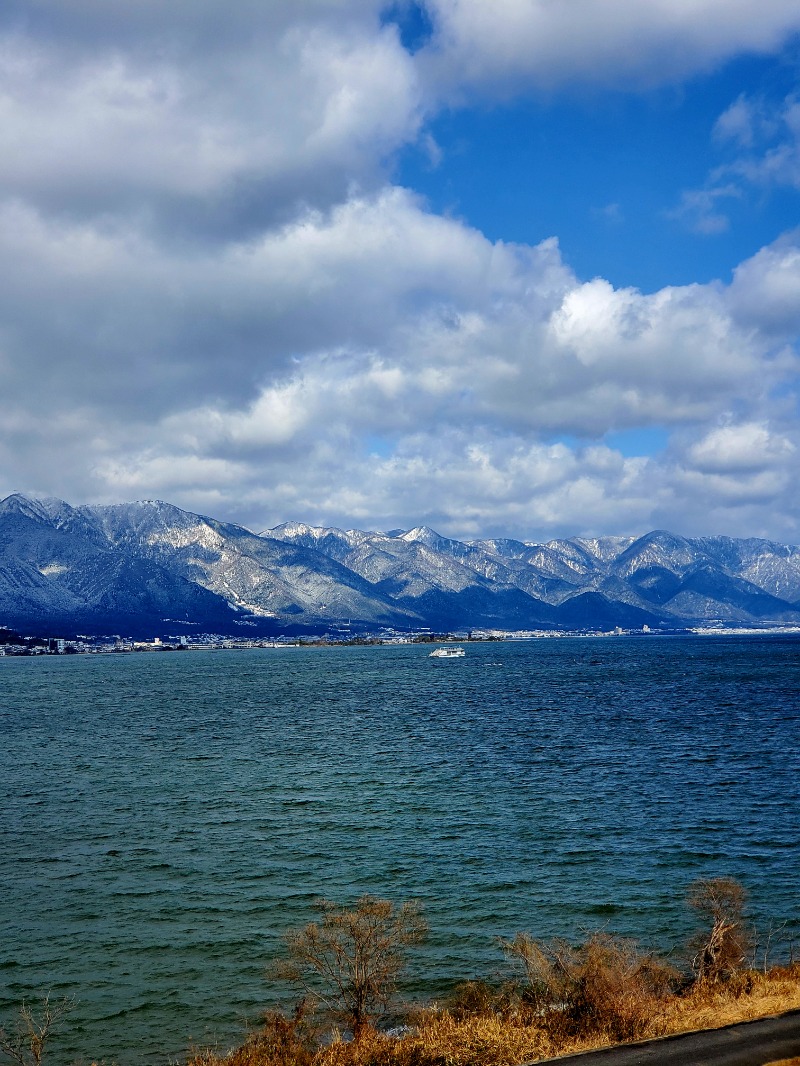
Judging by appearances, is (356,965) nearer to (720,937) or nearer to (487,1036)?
(487,1036)

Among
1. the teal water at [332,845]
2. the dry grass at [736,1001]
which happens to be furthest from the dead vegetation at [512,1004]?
the teal water at [332,845]

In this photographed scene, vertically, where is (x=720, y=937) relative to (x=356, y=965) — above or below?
below

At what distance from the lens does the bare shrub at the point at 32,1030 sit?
2191cm

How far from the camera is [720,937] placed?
24891 millimetres

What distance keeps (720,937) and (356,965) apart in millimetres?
11473

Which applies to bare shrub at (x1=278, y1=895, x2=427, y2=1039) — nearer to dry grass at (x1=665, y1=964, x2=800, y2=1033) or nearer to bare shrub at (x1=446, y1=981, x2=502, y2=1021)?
bare shrub at (x1=446, y1=981, x2=502, y2=1021)

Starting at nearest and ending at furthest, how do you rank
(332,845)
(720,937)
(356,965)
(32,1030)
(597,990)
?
(597,990) → (32,1030) → (356,965) → (720,937) → (332,845)

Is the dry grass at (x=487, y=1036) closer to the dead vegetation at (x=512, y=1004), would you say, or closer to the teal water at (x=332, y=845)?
the dead vegetation at (x=512, y=1004)

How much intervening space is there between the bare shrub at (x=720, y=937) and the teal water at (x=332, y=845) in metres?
3.35

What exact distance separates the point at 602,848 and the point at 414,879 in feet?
35.5

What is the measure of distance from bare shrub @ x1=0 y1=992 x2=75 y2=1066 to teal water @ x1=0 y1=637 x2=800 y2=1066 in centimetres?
53

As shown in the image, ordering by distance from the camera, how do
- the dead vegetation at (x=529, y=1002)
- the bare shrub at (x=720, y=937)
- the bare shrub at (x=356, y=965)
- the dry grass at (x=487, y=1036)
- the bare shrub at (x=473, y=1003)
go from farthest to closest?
the bare shrub at (x=720, y=937) → the bare shrub at (x=356, y=965) → the bare shrub at (x=473, y=1003) → the dead vegetation at (x=529, y=1002) → the dry grass at (x=487, y=1036)

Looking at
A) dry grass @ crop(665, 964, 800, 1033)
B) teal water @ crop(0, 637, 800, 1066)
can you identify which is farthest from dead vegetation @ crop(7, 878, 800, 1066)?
teal water @ crop(0, 637, 800, 1066)

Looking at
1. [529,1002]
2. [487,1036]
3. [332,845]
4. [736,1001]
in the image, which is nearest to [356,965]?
[487,1036]
